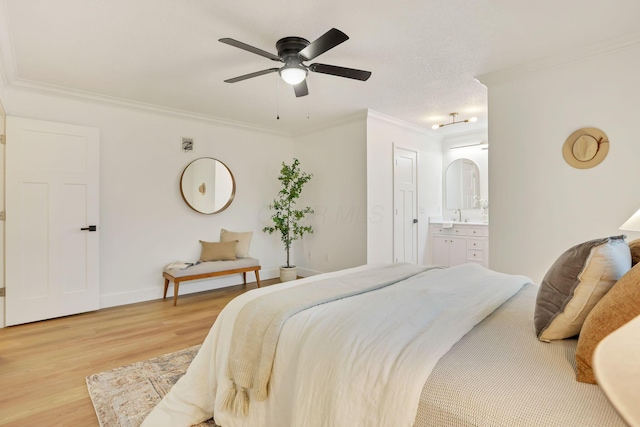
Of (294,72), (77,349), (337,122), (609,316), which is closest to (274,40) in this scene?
(294,72)

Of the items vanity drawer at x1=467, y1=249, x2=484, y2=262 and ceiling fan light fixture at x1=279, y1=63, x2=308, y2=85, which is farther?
vanity drawer at x1=467, y1=249, x2=484, y2=262

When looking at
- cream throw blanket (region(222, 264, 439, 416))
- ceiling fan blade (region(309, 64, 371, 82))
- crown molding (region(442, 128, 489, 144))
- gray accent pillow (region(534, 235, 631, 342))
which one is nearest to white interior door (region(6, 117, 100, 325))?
ceiling fan blade (region(309, 64, 371, 82))

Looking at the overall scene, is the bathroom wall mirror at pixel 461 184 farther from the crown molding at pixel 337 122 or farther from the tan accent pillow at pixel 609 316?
the tan accent pillow at pixel 609 316

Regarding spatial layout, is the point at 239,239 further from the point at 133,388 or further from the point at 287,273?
the point at 133,388

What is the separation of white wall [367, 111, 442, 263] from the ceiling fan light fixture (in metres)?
2.07

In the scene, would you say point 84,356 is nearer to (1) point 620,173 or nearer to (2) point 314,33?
(2) point 314,33

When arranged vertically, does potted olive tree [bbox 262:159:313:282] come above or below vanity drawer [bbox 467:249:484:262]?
above

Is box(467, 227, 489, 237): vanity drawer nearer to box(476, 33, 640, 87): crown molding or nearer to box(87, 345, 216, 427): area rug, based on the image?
box(476, 33, 640, 87): crown molding

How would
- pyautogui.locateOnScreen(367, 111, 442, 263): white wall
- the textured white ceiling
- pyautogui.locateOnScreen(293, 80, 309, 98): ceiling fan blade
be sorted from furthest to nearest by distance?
pyautogui.locateOnScreen(367, 111, 442, 263): white wall → pyautogui.locateOnScreen(293, 80, 309, 98): ceiling fan blade → the textured white ceiling

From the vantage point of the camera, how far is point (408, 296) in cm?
167

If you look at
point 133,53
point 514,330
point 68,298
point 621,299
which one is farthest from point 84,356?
point 621,299

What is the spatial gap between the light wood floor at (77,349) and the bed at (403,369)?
0.71 m

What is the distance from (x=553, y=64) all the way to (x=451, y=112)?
158 cm

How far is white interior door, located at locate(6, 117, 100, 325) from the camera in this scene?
3.22 metres
